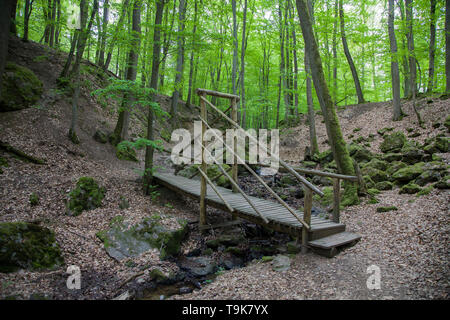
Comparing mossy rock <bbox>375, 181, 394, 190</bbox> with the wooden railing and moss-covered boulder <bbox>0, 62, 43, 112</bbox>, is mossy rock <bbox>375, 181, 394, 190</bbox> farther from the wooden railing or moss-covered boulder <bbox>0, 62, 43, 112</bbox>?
moss-covered boulder <bbox>0, 62, 43, 112</bbox>

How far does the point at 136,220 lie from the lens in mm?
6227

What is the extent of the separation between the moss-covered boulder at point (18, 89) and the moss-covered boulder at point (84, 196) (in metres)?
4.58

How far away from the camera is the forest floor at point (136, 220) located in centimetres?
357

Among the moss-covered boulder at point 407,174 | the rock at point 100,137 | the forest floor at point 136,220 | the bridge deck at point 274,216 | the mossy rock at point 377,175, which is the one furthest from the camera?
the rock at point 100,137

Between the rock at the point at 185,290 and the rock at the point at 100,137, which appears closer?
the rock at the point at 185,290

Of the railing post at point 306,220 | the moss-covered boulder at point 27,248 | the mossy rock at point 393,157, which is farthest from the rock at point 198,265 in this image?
the mossy rock at point 393,157

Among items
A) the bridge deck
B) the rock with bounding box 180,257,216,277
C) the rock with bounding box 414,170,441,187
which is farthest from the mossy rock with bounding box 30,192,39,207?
the rock with bounding box 414,170,441,187

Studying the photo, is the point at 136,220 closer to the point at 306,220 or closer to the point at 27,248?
the point at 27,248

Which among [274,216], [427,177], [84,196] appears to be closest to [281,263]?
[274,216]

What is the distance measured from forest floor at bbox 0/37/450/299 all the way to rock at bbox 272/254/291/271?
89 mm

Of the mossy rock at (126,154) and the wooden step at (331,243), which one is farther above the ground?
the mossy rock at (126,154)

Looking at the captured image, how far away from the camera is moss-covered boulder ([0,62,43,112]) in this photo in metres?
8.46

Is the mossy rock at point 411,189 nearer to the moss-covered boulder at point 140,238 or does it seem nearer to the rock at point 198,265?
the rock at point 198,265

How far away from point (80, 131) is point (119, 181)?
348cm
